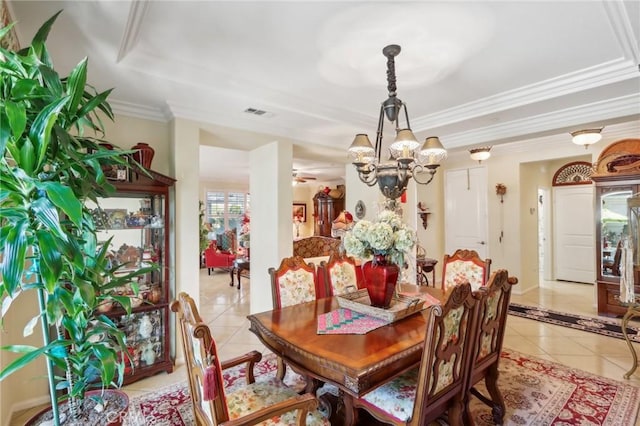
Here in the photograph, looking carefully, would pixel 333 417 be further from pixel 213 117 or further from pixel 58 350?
pixel 213 117

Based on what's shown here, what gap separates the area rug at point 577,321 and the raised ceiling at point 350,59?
8.28ft

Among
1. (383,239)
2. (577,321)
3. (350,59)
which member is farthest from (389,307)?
(577,321)

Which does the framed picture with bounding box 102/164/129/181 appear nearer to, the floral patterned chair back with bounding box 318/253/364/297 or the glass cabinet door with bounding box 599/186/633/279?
the floral patterned chair back with bounding box 318/253/364/297

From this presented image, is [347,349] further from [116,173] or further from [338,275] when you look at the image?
[116,173]

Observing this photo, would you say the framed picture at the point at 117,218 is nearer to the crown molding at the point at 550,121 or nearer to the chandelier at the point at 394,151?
the chandelier at the point at 394,151

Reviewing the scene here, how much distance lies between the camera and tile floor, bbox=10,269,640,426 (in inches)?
114

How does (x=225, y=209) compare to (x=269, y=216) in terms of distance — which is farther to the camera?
(x=225, y=209)

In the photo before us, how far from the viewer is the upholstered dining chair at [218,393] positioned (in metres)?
1.23

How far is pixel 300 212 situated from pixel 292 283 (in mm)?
8335

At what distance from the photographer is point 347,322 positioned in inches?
80.8

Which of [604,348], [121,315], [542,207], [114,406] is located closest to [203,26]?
[114,406]

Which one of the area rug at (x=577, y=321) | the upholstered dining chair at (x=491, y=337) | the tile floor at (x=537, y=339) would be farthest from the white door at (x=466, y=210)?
the upholstered dining chair at (x=491, y=337)

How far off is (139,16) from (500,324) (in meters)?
2.95

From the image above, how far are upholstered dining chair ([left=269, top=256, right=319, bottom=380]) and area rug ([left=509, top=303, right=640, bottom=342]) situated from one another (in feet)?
11.8
